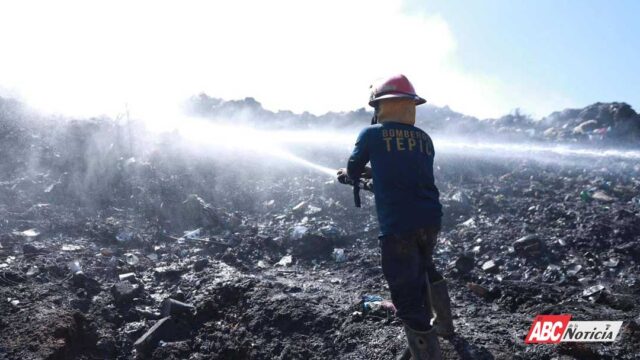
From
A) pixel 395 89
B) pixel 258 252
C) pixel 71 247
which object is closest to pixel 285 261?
pixel 258 252

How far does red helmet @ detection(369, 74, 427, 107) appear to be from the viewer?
8.43 ft

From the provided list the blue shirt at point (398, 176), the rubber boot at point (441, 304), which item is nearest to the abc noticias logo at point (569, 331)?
the rubber boot at point (441, 304)

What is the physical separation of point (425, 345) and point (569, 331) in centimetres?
109

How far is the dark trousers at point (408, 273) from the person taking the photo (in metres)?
2.41

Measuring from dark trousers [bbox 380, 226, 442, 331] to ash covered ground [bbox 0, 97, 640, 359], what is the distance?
0.51 metres

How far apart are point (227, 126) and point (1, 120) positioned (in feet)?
19.2

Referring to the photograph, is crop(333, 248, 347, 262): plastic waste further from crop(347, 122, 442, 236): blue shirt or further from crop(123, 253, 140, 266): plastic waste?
crop(347, 122, 442, 236): blue shirt

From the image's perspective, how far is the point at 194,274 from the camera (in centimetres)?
458

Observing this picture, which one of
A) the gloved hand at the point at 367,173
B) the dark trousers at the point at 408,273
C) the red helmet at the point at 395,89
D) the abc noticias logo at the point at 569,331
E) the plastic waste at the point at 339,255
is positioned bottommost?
the plastic waste at the point at 339,255

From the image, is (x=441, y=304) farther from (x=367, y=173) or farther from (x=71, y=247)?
(x=71, y=247)

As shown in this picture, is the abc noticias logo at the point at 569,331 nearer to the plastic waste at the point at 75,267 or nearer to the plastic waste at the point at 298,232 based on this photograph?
the plastic waste at the point at 298,232

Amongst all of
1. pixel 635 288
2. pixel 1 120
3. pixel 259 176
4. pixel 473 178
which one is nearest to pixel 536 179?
pixel 473 178

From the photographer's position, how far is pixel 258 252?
18.3ft

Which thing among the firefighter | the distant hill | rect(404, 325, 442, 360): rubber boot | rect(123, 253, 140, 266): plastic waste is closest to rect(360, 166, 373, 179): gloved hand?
the firefighter
